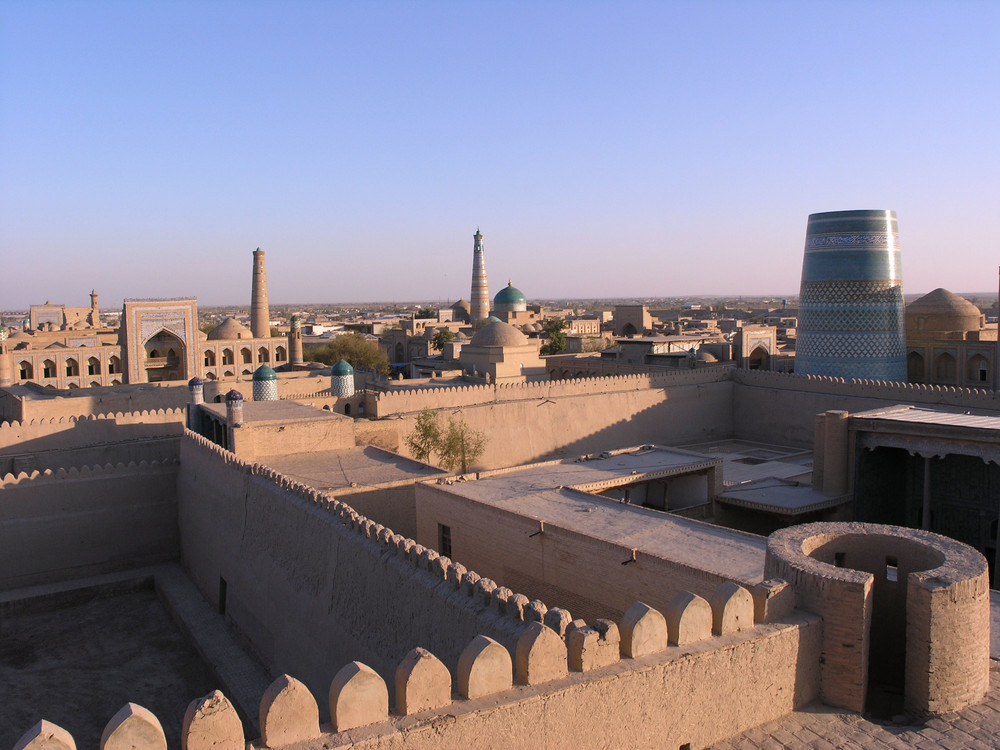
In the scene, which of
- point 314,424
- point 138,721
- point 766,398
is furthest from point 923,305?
point 138,721

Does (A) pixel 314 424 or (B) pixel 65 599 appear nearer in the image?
(B) pixel 65 599

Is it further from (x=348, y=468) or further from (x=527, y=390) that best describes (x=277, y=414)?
(x=527, y=390)

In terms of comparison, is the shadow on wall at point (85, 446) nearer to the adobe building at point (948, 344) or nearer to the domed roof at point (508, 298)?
the adobe building at point (948, 344)

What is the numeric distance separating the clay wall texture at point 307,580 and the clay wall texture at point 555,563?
1.70 metres

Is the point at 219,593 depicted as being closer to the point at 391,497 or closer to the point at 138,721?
the point at 391,497

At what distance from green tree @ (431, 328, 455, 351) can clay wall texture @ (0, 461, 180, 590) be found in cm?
2433

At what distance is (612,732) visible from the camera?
152 inches

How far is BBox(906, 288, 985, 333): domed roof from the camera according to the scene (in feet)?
81.4

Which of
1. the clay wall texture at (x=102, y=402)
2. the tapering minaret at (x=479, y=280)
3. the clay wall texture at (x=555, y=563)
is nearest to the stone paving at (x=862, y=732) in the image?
the clay wall texture at (x=555, y=563)

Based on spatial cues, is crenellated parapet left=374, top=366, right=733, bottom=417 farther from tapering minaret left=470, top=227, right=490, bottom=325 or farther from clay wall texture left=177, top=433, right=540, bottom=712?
tapering minaret left=470, top=227, right=490, bottom=325

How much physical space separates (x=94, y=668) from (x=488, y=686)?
7.87m

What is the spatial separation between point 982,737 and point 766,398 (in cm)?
1571

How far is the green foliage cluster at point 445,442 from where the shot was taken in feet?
51.5

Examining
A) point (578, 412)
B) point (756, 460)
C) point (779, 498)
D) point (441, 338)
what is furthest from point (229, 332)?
point (779, 498)
